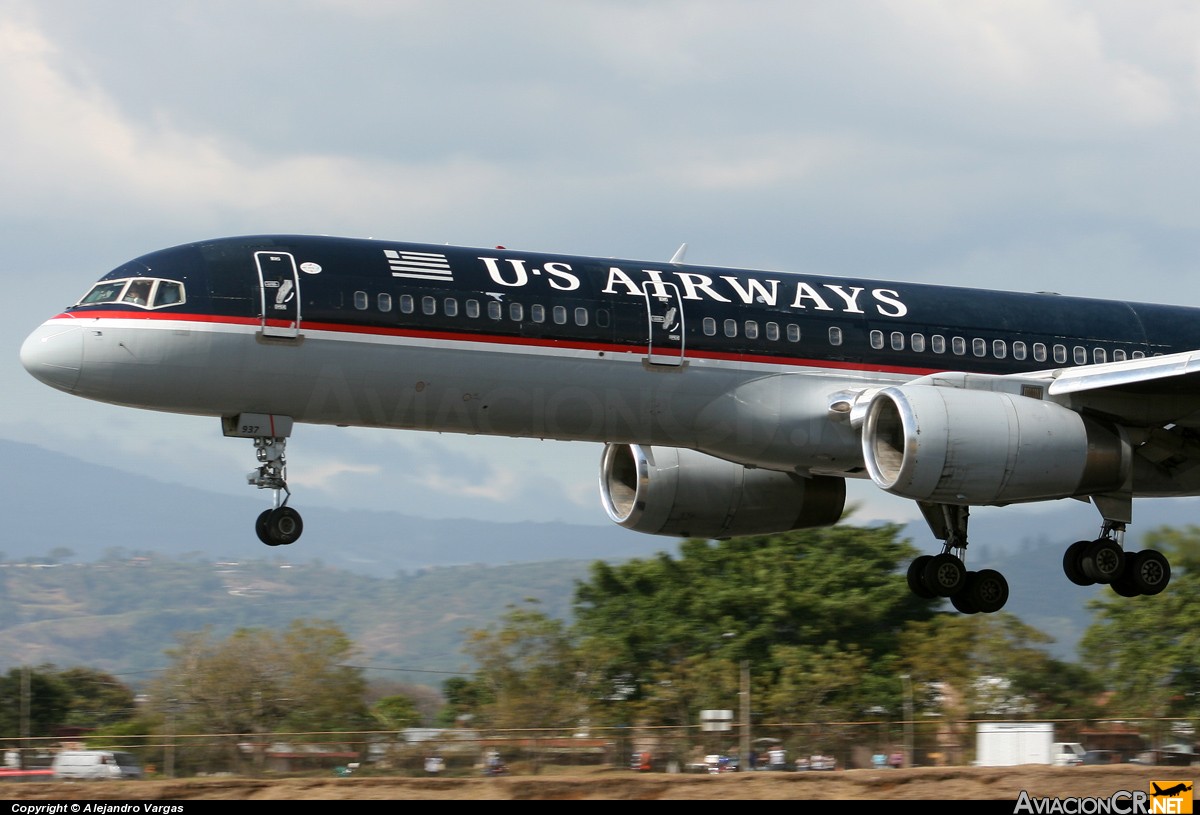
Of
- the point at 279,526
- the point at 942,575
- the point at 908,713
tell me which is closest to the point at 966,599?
the point at 942,575

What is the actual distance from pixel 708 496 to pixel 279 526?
9747mm

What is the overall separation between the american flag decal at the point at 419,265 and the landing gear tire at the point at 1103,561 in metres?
13.4

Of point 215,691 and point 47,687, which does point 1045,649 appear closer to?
point 215,691

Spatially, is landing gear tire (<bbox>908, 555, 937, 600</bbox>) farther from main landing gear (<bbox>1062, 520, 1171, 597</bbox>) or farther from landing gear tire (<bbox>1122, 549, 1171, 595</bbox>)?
landing gear tire (<bbox>1122, 549, 1171, 595</bbox>)

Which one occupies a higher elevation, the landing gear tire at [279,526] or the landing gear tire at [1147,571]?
the landing gear tire at [1147,571]

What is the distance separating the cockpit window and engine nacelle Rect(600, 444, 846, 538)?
10.8 meters

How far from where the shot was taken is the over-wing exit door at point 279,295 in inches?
1053

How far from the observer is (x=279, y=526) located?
90.1 ft

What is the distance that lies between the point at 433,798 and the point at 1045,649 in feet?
186

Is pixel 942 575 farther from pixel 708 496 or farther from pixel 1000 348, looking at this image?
pixel 708 496

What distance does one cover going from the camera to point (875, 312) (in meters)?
31.2

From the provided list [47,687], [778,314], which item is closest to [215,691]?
[47,687]

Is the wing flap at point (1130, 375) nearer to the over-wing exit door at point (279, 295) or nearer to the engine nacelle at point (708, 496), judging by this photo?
the engine nacelle at point (708, 496)

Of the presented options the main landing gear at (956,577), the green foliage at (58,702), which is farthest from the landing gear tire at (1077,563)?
the green foliage at (58,702)
